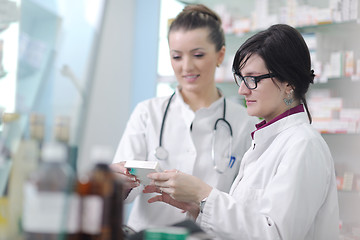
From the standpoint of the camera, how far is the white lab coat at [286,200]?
1.25m

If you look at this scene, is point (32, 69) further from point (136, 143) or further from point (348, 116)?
point (348, 116)

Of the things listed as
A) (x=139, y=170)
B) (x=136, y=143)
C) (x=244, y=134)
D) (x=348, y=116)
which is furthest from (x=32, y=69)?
(x=348, y=116)

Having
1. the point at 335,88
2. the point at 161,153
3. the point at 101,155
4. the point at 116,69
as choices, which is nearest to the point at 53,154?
the point at 101,155

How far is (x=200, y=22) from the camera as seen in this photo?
212 cm

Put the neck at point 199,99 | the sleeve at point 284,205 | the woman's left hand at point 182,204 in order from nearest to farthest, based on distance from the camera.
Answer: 1. the sleeve at point 284,205
2. the woman's left hand at point 182,204
3. the neck at point 199,99

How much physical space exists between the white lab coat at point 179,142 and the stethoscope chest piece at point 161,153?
0.03m

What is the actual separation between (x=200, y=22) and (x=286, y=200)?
3.84ft

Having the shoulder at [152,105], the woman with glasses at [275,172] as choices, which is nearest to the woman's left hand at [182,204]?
the woman with glasses at [275,172]

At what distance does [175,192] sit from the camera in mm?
1433

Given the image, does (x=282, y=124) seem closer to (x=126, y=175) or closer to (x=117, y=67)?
(x=126, y=175)

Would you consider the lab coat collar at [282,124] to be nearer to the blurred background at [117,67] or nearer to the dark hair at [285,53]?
the dark hair at [285,53]

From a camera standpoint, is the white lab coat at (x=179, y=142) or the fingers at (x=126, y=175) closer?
the fingers at (x=126, y=175)

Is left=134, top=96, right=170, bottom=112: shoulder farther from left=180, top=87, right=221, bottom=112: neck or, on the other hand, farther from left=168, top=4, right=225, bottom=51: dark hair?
left=168, top=4, right=225, bottom=51: dark hair

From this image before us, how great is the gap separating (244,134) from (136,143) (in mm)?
548
